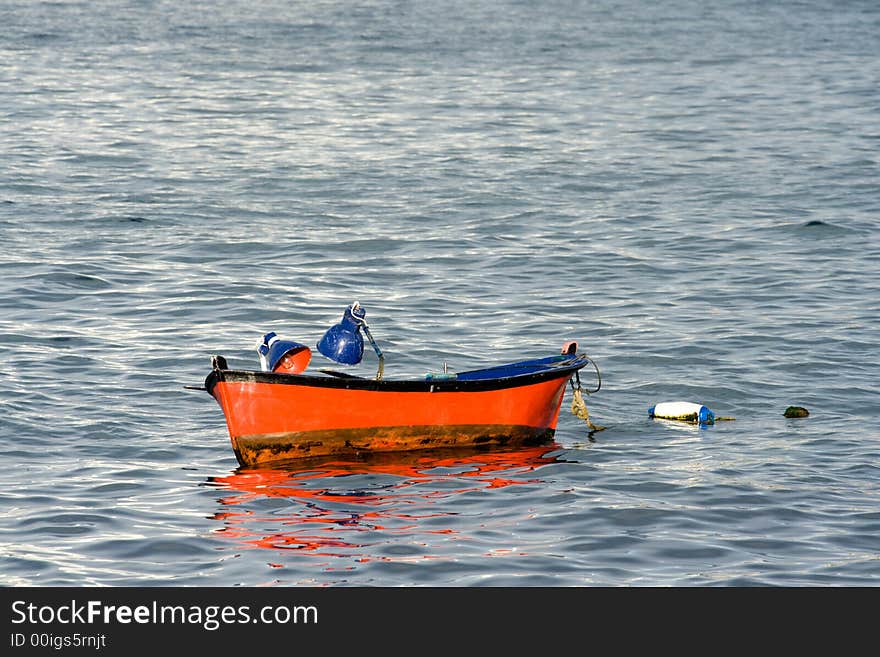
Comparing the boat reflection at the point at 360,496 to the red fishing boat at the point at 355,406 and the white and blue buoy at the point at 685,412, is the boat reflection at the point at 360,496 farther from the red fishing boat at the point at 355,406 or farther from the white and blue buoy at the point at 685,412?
the white and blue buoy at the point at 685,412

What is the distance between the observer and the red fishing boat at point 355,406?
46.6ft

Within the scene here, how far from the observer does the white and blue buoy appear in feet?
54.9

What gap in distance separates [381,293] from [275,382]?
375 inches

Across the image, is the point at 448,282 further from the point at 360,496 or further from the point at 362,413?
the point at 360,496

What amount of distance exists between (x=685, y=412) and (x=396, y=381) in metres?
4.33

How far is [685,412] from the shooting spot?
16.8m

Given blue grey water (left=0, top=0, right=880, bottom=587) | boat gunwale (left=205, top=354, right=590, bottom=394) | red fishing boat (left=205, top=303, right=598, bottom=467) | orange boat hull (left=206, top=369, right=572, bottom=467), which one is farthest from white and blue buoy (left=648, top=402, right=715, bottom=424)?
orange boat hull (left=206, top=369, right=572, bottom=467)

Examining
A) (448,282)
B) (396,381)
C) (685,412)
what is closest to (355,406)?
(396,381)

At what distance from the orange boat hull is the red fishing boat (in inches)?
0.4

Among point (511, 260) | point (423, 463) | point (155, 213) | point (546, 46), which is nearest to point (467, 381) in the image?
point (423, 463)
